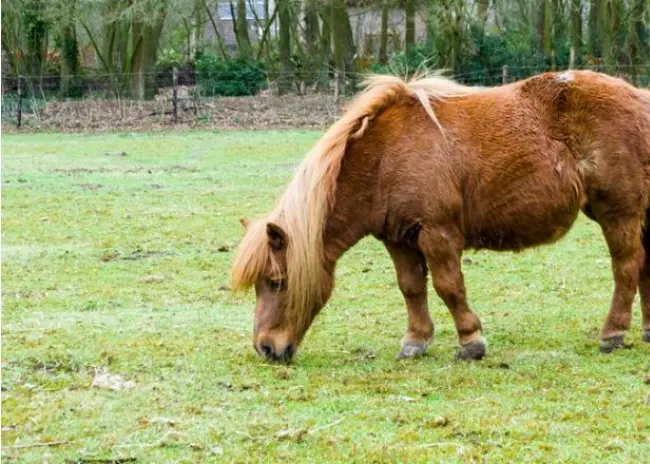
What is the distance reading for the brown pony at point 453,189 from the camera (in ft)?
21.7

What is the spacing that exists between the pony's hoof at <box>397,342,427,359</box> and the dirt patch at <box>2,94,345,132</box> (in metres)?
24.1

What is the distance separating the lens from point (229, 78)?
3588 centimetres

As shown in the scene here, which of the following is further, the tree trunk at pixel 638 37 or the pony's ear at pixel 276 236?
the tree trunk at pixel 638 37

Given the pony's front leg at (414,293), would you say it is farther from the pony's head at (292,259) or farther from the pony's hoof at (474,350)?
the pony's head at (292,259)

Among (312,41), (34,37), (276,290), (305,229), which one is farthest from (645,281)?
(312,41)

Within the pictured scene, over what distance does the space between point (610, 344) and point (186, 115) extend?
26.7 meters

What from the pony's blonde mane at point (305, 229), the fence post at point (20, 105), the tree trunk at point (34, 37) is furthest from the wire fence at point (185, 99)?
the pony's blonde mane at point (305, 229)

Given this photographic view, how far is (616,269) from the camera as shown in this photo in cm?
705

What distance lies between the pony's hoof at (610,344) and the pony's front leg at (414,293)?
3.61ft

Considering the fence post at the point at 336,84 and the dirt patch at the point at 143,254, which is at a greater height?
the fence post at the point at 336,84

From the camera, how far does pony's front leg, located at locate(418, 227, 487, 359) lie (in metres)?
6.64

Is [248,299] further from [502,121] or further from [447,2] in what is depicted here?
[447,2]

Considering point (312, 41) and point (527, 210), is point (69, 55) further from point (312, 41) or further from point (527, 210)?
point (527, 210)

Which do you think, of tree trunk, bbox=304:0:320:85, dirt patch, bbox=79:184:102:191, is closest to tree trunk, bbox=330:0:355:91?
tree trunk, bbox=304:0:320:85
